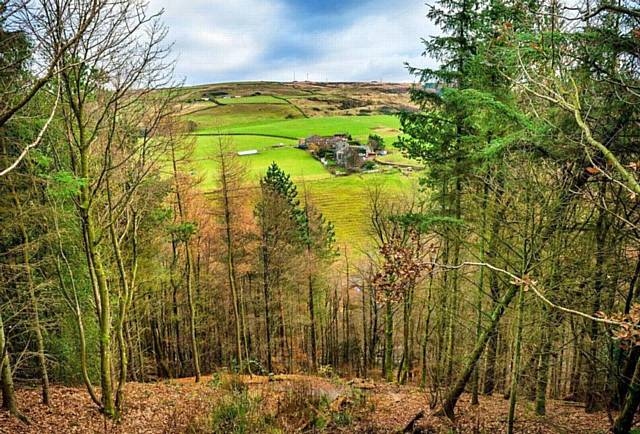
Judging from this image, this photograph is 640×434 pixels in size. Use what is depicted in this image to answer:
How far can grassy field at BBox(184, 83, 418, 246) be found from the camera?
34344 mm

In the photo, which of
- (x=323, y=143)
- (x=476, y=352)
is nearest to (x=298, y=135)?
(x=323, y=143)

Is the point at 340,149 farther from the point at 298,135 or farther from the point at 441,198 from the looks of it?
the point at 441,198

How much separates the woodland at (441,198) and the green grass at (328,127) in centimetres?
3503

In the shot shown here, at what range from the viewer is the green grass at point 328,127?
52.9 metres

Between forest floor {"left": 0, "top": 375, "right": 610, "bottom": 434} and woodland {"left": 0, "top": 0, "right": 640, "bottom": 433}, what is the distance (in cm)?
35

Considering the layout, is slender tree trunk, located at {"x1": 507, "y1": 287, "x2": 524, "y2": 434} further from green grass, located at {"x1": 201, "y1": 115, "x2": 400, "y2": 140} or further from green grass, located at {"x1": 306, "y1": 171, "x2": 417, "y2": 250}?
green grass, located at {"x1": 201, "y1": 115, "x2": 400, "y2": 140}

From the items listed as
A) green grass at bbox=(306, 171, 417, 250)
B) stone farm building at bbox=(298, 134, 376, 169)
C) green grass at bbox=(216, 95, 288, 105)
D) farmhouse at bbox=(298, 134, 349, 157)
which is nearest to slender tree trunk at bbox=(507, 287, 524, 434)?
green grass at bbox=(306, 171, 417, 250)

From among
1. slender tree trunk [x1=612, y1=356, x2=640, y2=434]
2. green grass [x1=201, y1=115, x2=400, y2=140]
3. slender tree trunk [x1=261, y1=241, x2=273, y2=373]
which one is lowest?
slender tree trunk [x1=261, y1=241, x2=273, y2=373]

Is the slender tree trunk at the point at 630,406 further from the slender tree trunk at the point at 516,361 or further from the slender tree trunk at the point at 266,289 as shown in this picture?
the slender tree trunk at the point at 266,289

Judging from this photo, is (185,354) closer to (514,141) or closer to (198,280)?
(198,280)

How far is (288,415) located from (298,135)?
4731cm

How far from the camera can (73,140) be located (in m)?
8.69

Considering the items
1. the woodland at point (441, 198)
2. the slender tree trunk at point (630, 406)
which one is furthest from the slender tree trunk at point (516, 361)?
the slender tree trunk at point (630, 406)

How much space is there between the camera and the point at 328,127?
55875 mm
